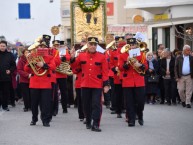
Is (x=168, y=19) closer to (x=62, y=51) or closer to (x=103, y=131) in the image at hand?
(x=62, y=51)

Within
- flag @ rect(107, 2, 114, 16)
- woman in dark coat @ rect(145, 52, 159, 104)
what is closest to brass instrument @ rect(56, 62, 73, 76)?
woman in dark coat @ rect(145, 52, 159, 104)

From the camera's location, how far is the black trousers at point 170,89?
19750mm

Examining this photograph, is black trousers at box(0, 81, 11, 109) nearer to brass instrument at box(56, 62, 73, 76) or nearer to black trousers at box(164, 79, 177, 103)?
brass instrument at box(56, 62, 73, 76)

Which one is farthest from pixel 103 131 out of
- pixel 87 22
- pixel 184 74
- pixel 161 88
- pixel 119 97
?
pixel 87 22

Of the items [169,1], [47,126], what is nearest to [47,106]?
[47,126]

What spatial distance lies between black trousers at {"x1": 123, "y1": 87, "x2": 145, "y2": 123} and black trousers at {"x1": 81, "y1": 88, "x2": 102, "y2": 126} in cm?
82

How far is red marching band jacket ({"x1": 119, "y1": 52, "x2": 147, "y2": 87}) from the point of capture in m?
13.8

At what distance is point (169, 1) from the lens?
3108 cm

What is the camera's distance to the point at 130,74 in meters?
13.9

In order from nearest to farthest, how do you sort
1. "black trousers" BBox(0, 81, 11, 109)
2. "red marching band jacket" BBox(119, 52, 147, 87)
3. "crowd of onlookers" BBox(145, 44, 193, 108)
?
"red marching band jacket" BBox(119, 52, 147, 87) → "black trousers" BBox(0, 81, 11, 109) → "crowd of onlookers" BBox(145, 44, 193, 108)

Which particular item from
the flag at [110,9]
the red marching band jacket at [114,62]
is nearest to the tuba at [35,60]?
the red marching band jacket at [114,62]

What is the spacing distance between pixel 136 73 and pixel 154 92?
6474 mm

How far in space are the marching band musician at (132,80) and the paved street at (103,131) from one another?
416mm

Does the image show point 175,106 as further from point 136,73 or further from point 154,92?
point 136,73
